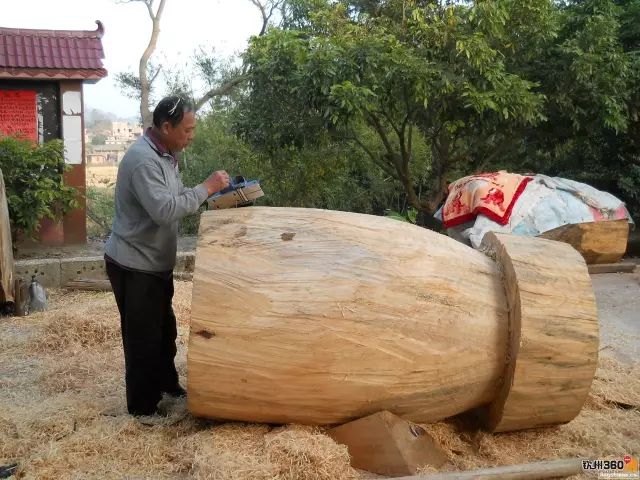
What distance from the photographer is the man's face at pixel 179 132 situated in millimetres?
3213

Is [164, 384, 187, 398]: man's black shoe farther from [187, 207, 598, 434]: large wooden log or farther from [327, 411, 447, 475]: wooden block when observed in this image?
[327, 411, 447, 475]: wooden block

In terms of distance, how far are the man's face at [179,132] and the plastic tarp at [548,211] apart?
16.2 ft

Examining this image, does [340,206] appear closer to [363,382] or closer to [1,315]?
[1,315]

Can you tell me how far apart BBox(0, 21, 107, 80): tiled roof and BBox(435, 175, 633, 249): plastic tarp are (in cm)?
564

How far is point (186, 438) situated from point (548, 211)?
619 cm

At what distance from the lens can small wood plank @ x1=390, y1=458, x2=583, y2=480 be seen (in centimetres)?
264

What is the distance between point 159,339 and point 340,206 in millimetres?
8855

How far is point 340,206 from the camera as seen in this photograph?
39.7 feet

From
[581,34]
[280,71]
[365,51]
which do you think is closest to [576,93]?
[581,34]

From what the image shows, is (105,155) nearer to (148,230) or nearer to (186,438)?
(148,230)

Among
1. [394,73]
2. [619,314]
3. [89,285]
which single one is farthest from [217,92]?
[619,314]

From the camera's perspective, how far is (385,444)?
2.86 m

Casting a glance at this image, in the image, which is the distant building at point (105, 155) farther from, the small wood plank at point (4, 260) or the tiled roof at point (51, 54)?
the small wood plank at point (4, 260)

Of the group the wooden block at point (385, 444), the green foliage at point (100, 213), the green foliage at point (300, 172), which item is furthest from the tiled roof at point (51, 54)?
the wooden block at point (385, 444)
